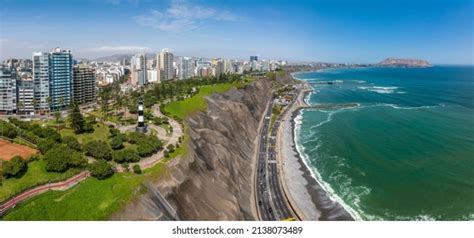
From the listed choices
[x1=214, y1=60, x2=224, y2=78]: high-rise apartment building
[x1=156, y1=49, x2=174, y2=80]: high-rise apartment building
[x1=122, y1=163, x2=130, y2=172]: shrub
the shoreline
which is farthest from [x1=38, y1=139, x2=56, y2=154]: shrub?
[x1=214, y1=60, x2=224, y2=78]: high-rise apartment building

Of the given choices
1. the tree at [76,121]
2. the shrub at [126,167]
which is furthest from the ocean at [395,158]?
the tree at [76,121]

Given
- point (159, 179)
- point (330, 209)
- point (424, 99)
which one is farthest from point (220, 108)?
point (424, 99)

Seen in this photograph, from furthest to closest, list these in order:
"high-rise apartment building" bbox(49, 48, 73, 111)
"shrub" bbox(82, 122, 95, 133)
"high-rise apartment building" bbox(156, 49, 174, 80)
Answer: "high-rise apartment building" bbox(156, 49, 174, 80)
"high-rise apartment building" bbox(49, 48, 73, 111)
"shrub" bbox(82, 122, 95, 133)

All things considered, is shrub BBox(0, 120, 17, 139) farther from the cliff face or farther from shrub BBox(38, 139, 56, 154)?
the cliff face

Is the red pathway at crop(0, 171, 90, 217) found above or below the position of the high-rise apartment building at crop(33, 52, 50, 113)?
below

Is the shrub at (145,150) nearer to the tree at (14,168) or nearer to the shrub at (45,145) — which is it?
the shrub at (45,145)

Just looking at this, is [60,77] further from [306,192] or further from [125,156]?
[306,192]
